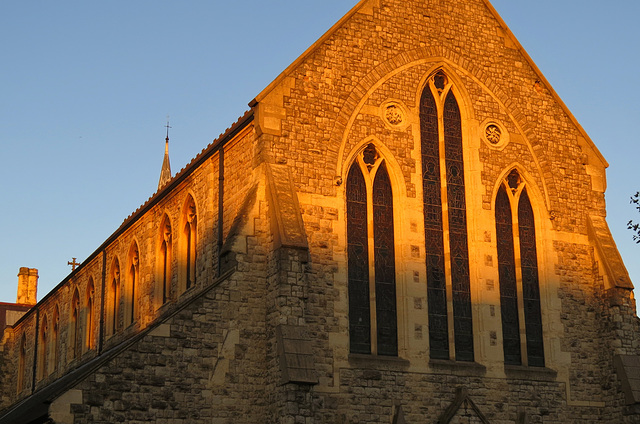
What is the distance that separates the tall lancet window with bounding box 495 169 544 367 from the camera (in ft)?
78.9

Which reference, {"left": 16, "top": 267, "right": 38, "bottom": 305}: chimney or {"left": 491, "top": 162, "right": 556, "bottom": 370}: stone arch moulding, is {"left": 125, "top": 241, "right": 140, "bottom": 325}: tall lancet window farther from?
{"left": 16, "top": 267, "right": 38, "bottom": 305}: chimney

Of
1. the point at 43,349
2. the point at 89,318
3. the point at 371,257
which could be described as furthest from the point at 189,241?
the point at 43,349

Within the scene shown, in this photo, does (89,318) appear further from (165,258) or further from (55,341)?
(165,258)

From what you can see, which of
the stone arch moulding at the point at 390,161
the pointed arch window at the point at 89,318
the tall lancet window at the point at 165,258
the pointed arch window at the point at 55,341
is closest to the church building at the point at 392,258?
the stone arch moulding at the point at 390,161

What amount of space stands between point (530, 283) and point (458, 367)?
3.30m

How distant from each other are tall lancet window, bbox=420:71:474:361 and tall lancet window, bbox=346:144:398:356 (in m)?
1.02

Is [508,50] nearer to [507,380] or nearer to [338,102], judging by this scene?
[338,102]

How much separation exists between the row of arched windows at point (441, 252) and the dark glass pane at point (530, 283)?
24 millimetres

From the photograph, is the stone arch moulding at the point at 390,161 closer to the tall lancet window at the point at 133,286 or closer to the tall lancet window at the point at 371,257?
the tall lancet window at the point at 371,257

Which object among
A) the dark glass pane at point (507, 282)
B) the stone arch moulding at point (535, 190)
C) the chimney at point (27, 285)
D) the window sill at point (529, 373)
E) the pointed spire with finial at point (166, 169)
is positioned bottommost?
the window sill at point (529, 373)

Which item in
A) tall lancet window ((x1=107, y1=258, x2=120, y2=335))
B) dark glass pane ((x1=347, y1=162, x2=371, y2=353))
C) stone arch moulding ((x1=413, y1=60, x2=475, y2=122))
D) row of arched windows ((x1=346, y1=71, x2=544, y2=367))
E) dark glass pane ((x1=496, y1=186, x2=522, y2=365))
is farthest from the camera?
tall lancet window ((x1=107, y1=258, x2=120, y2=335))

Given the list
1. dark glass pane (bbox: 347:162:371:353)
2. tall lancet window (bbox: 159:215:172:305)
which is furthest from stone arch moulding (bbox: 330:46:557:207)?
tall lancet window (bbox: 159:215:172:305)

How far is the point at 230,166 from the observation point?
2425cm

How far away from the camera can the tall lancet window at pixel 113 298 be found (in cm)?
3219
